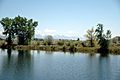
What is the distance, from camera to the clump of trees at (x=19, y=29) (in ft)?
328

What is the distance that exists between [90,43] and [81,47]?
4673 mm

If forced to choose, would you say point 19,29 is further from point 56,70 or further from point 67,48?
point 56,70

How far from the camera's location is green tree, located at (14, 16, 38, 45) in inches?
3967

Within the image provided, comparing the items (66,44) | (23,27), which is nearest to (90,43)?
(66,44)

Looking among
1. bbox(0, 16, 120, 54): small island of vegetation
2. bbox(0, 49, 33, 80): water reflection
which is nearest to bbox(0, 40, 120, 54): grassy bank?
bbox(0, 16, 120, 54): small island of vegetation

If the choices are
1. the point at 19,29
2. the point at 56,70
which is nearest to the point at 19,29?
the point at 19,29

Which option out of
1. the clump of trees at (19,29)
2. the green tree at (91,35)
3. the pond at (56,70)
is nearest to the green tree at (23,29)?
the clump of trees at (19,29)

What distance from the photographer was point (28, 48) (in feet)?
323

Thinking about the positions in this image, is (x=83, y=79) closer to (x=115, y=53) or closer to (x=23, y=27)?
(x=115, y=53)

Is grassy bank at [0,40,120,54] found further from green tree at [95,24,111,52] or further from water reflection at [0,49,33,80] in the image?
water reflection at [0,49,33,80]

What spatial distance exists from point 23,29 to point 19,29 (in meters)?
1.73

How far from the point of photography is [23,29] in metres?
100

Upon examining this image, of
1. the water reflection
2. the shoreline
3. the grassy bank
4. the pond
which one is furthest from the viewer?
the grassy bank

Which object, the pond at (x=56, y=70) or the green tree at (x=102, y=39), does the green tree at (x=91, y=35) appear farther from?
the pond at (x=56, y=70)
